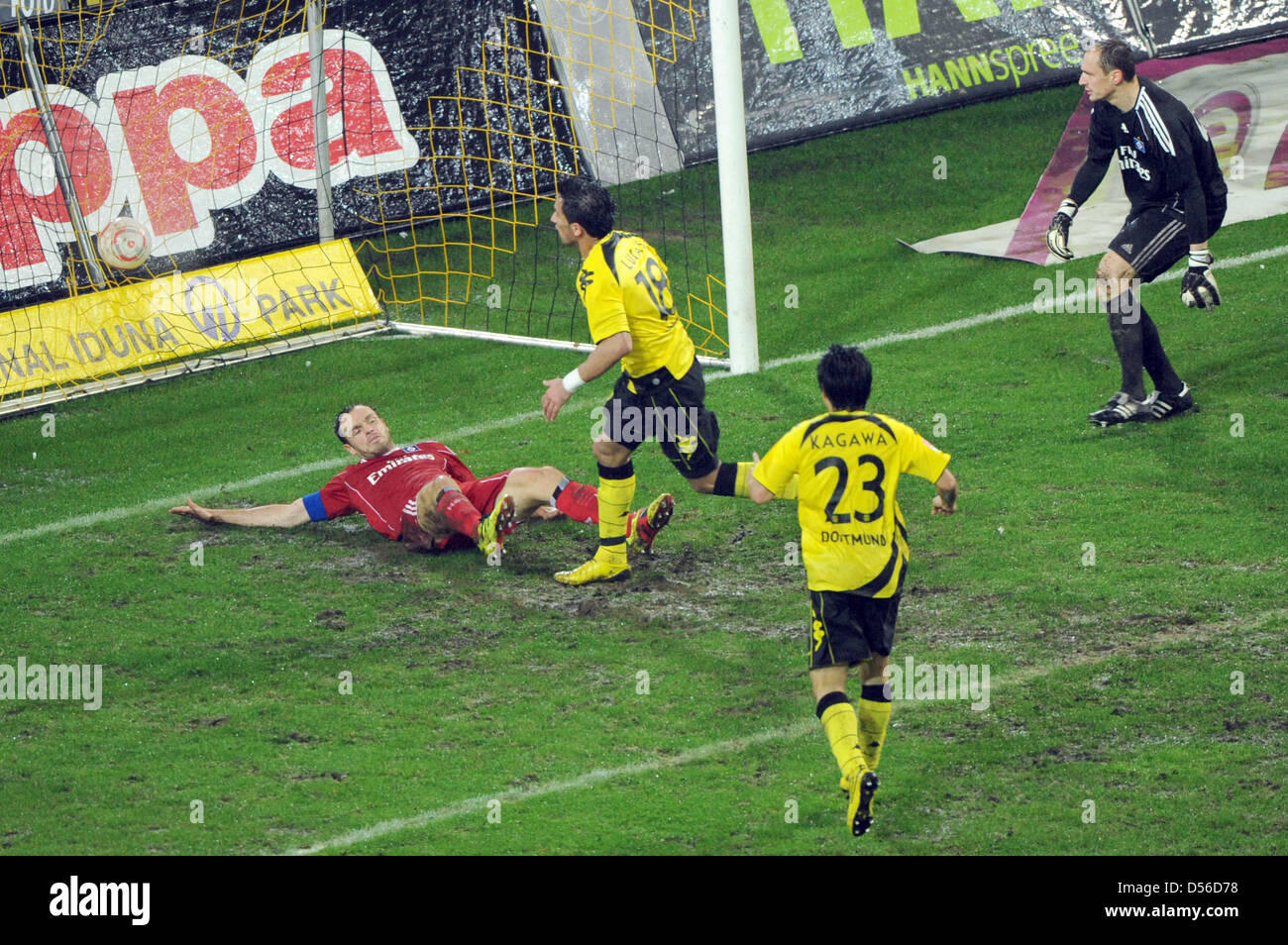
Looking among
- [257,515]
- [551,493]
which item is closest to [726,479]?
[551,493]

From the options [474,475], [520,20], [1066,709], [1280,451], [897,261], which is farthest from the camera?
[520,20]

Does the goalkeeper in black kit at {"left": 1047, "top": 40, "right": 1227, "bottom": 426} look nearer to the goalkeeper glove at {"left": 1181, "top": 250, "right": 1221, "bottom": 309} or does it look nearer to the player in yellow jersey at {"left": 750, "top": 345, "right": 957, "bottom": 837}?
the goalkeeper glove at {"left": 1181, "top": 250, "right": 1221, "bottom": 309}

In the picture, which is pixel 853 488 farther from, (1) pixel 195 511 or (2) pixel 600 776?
(1) pixel 195 511

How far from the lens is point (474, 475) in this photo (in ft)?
28.9

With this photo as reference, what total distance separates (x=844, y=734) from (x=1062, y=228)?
443cm

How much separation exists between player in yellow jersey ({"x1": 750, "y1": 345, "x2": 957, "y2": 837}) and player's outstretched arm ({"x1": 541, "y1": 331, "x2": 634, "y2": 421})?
5.30 ft

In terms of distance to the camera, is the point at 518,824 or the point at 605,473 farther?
the point at 605,473

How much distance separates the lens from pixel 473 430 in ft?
31.6

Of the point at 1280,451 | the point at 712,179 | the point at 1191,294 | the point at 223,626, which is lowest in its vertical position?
the point at 223,626

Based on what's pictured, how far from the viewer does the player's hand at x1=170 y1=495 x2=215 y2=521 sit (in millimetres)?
8453

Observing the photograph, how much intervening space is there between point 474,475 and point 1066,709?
156 inches

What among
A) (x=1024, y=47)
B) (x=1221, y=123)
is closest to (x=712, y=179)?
(x=1024, y=47)

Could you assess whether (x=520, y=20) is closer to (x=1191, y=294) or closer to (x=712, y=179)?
(x=712, y=179)

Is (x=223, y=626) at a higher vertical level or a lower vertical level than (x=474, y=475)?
lower
